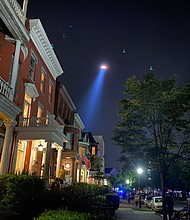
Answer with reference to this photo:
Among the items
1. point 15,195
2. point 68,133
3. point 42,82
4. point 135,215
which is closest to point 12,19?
point 15,195

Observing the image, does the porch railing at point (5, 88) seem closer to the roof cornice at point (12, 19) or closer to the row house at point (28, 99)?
the row house at point (28, 99)

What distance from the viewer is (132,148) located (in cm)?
1636

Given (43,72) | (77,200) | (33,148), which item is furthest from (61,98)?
(77,200)

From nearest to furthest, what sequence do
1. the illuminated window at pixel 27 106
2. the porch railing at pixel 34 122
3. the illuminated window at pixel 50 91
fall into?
1. the porch railing at pixel 34 122
2. the illuminated window at pixel 27 106
3. the illuminated window at pixel 50 91

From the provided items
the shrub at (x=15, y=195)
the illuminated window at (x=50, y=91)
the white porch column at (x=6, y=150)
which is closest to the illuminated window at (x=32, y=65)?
the illuminated window at (x=50, y=91)

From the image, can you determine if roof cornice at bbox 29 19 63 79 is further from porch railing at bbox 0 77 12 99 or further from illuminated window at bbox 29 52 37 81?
porch railing at bbox 0 77 12 99

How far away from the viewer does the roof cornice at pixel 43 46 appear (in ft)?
62.3

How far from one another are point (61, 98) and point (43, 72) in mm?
7644

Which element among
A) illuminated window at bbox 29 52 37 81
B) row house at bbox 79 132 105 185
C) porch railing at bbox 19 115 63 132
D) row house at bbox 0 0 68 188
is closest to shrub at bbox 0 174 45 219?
row house at bbox 0 0 68 188

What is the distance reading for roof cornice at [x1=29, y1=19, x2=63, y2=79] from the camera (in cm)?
1898

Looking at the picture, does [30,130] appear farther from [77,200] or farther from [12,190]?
[12,190]

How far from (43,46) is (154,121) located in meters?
11.1

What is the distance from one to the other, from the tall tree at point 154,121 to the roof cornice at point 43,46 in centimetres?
800

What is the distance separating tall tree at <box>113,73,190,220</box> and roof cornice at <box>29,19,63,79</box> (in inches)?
315
